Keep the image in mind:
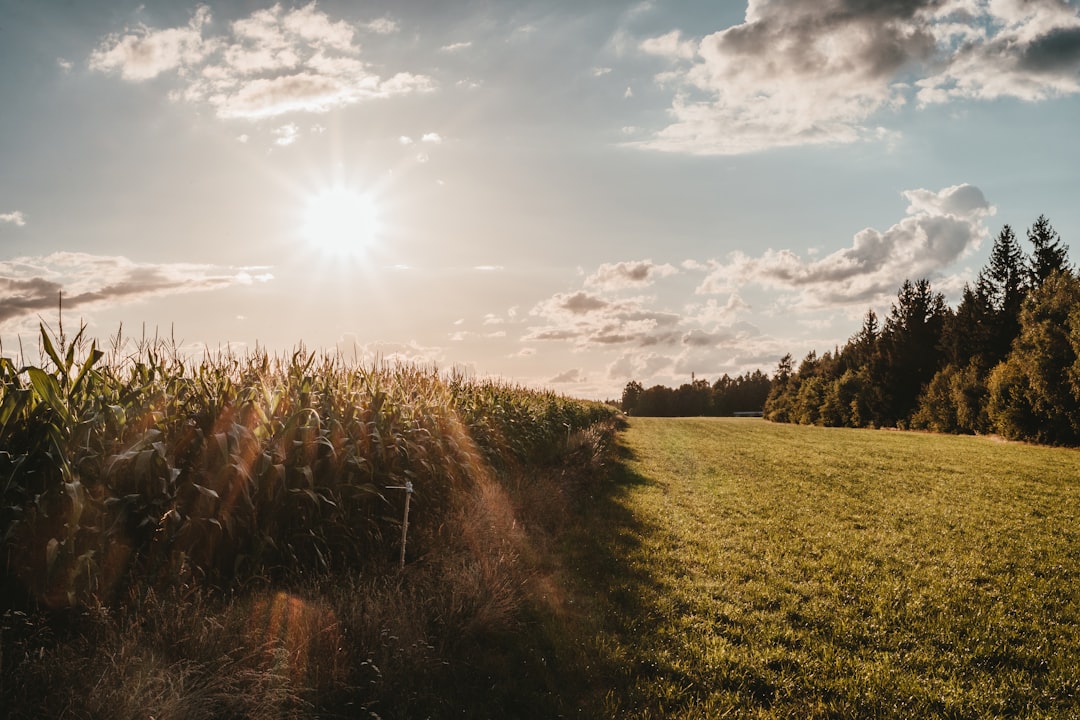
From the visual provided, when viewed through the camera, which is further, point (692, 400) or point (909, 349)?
point (692, 400)

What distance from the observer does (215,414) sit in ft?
18.7

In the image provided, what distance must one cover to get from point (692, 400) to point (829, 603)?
126557 millimetres

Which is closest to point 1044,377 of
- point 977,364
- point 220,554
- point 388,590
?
point 977,364

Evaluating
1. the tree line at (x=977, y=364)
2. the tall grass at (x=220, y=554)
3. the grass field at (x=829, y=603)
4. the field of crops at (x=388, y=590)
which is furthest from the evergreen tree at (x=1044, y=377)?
the tall grass at (x=220, y=554)

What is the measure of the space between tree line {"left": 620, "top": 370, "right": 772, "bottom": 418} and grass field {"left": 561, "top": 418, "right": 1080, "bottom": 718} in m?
116

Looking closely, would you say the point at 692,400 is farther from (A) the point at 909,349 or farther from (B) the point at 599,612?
(B) the point at 599,612

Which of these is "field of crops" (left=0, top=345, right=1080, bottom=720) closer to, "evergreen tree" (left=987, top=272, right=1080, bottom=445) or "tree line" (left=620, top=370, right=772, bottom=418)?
"evergreen tree" (left=987, top=272, right=1080, bottom=445)

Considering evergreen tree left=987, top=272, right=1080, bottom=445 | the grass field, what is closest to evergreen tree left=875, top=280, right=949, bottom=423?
evergreen tree left=987, top=272, right=1080, bottom=445

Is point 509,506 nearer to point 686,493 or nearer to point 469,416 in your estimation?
point 469,416

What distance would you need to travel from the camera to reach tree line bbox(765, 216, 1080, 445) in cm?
2819

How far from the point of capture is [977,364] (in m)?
39.6

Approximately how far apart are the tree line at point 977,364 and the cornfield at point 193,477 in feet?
107

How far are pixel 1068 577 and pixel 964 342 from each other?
4399 cm

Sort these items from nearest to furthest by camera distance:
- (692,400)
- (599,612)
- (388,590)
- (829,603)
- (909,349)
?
(388,590), (599,612), (829,603), (909,349), (692,400)
